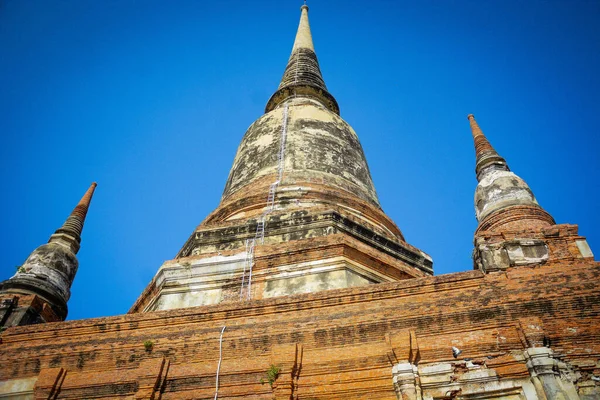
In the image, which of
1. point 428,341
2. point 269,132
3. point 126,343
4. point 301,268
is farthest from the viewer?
point 269,132

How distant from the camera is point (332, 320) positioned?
7090 millimetres

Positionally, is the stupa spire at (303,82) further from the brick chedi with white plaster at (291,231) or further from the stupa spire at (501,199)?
the stupa spire at (501,199)

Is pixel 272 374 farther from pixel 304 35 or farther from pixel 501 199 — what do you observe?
pixel 304 35

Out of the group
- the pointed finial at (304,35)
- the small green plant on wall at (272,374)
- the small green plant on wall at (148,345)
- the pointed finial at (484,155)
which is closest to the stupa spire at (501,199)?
the pointed finial at (484,155)

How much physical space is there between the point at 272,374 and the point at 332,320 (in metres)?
1.01

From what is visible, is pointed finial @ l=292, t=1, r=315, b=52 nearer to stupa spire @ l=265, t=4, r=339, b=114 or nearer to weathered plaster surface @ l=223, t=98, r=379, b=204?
stupa spire @ l=265, t=4, r=339, b=114

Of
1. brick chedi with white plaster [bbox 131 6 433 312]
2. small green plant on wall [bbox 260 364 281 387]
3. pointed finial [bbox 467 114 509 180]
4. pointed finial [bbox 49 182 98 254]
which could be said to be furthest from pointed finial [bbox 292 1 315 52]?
small green plant on wall [bbox 260 364 281 387]

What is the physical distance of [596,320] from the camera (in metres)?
6.25

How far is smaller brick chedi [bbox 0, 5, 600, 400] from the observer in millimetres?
6270

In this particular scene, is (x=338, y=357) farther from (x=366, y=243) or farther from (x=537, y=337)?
(x=366, y=243)

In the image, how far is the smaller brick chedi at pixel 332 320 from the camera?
627cm

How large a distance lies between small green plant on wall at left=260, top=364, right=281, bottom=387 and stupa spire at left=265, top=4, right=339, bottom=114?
35.6ft

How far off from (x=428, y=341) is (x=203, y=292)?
4315 mm

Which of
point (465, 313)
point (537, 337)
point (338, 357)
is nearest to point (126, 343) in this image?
point (338, 357)
